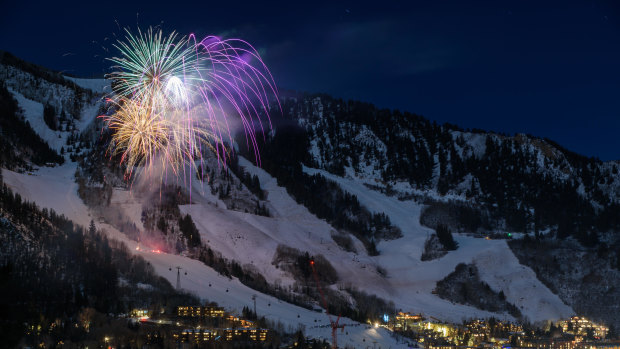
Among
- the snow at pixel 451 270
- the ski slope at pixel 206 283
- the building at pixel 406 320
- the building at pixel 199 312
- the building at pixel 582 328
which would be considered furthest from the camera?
the snow at pixel 451 270

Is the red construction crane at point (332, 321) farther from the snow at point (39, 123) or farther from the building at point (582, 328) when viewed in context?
the snow at point (39, 123)

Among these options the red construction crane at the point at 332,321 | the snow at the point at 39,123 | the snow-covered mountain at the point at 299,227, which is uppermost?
the snow at the point at 39,123

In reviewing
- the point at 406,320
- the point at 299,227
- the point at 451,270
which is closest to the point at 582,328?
the point at 451,270

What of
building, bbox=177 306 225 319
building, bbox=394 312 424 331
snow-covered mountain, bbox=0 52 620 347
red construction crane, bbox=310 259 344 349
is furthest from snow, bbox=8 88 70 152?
building, bbox=394 312 424 331

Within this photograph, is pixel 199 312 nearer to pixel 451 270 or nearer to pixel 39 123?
pixel 451 270

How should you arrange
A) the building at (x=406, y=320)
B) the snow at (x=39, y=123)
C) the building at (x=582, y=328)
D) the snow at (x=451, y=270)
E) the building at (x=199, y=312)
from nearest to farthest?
the building at (x=199, y=312)
the building at (x=406, y=320)
the building at (x=582, y=328)
the snow at (x=451, y=270)
the snow at (x=39, y=123)

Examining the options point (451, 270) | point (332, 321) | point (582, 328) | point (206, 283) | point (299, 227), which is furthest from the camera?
point (299, 227)

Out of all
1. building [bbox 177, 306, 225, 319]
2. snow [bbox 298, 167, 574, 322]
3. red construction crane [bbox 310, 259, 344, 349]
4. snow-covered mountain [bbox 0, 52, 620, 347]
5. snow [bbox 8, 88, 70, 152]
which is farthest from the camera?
snow [bbox 8, 88, 70, 152]

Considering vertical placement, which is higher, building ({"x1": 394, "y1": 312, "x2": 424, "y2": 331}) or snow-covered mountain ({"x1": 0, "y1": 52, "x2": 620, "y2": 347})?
snow-covered mountain ({"x1": 0, "y1": 52, "x2": 620, "y2": 347})

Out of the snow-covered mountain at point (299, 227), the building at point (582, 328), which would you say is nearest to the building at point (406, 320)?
the snow-covered mountain at point (299, 227)

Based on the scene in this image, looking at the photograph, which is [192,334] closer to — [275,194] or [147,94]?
[147,94]

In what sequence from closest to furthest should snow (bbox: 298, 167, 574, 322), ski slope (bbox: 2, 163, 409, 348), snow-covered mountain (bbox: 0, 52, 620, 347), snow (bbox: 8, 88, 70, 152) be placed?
1. ski slope (bbox: 2, 163, 409, 348)
2. snow-covered mountain (bbox: 0, 52, 620, 347)
3. snow (bbox: 298, 167, 574, 322)
4. snow (bbox: 8, 88, 70, 152)

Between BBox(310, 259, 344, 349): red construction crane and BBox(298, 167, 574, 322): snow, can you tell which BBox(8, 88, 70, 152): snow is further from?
BBox(298, 167, 574, 322): snow
